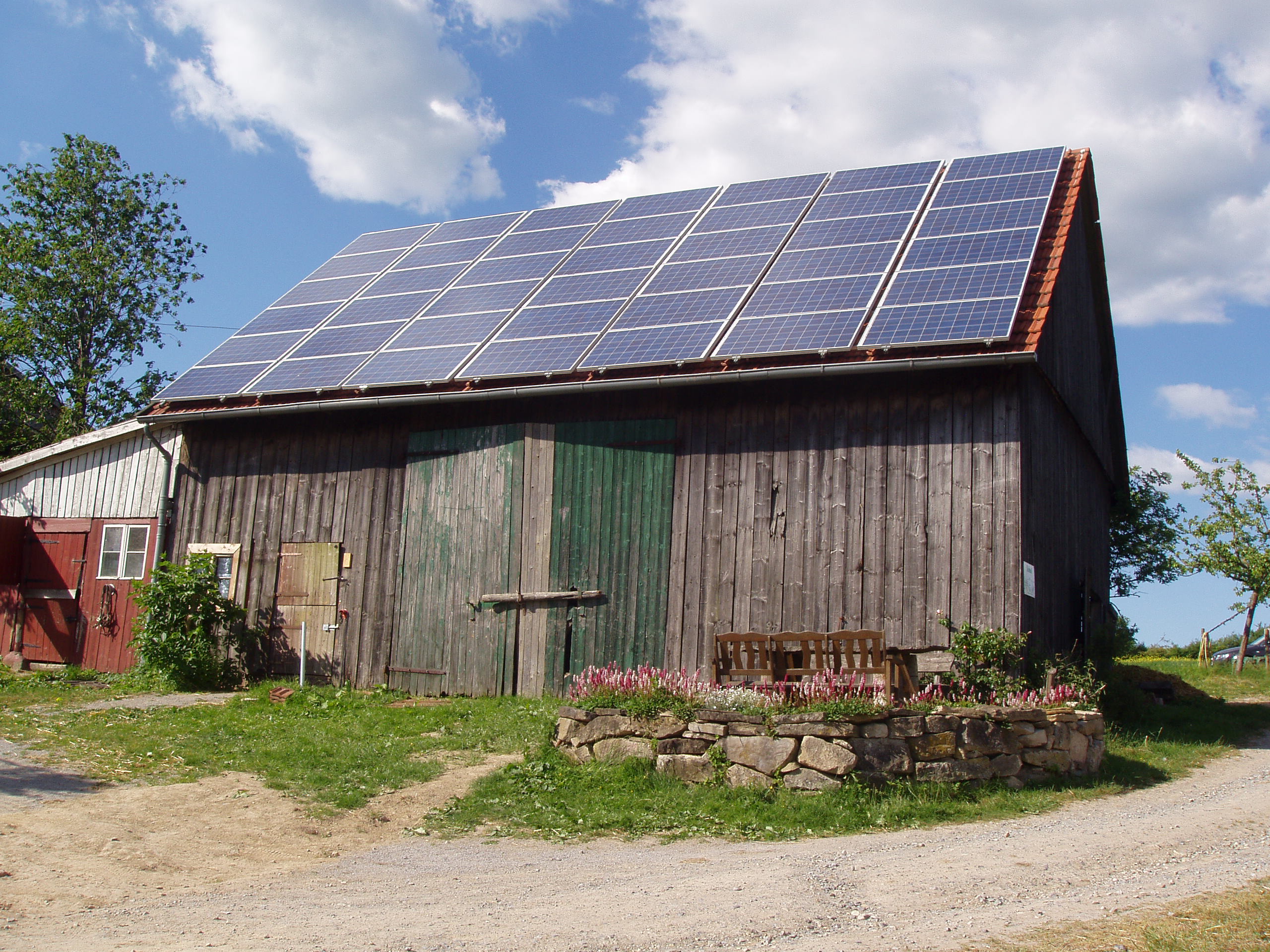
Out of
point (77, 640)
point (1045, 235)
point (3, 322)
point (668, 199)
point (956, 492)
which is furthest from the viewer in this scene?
point (3, 322)

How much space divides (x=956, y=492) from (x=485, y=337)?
653 centimetres

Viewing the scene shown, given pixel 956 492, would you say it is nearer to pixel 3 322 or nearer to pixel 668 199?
pixel 668 199

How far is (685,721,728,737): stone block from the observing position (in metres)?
8.59

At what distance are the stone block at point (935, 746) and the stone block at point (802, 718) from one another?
786mm

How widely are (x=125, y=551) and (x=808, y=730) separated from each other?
1156cm

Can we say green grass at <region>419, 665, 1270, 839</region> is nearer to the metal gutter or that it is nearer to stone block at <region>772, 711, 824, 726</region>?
stone block at <region>772, 711, 824, 726</region>

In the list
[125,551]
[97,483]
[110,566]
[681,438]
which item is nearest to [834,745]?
[681,438]

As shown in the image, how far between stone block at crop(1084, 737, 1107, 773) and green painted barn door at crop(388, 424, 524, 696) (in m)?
6.60

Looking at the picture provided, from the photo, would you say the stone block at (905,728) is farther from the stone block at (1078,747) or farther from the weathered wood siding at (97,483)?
the weathered wood siding at (97,483)

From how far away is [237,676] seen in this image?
14547 millimetres

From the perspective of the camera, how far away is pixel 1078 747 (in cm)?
924

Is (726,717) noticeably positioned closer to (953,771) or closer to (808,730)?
(808,730)

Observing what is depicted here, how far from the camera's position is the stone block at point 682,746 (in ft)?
28.3

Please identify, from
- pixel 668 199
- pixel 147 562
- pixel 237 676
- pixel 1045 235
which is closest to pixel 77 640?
pixel 147 562
